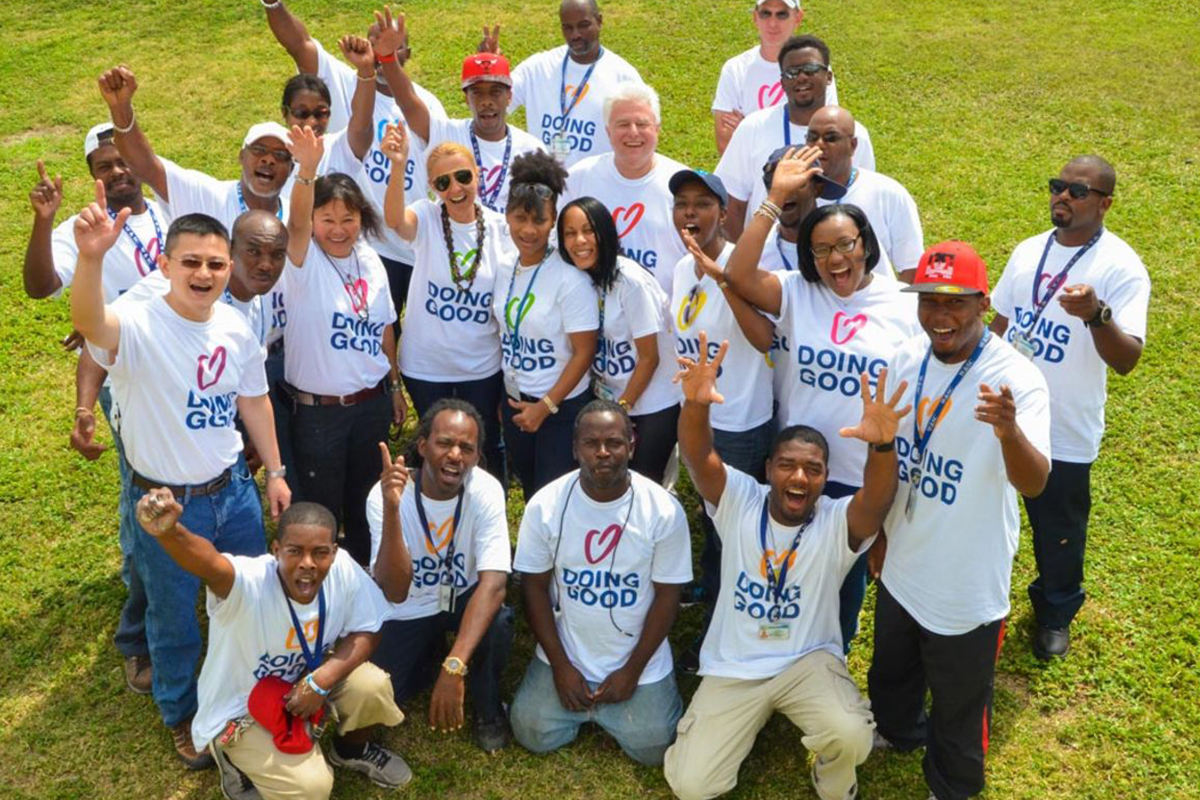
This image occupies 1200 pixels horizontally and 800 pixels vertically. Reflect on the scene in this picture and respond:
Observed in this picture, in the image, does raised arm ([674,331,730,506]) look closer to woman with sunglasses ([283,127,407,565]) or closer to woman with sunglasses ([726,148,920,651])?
woman with sunglasses ([726,148,920,651])

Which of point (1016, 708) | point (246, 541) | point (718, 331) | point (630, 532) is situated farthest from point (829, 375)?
point (246, 541)

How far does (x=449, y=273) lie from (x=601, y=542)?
192 centimetres

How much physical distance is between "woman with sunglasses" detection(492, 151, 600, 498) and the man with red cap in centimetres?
200

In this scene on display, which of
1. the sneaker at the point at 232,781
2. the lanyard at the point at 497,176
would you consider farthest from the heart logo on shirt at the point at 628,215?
the sneaker at the point at 232,781

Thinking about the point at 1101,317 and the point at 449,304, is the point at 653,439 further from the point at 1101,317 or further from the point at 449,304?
the point at 1101,317

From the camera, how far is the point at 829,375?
18.2 ft

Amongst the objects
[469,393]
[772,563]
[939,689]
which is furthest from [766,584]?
[469,393]

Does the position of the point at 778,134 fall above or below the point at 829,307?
above

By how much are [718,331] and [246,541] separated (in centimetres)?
274

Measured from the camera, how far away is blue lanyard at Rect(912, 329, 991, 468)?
15.6ft

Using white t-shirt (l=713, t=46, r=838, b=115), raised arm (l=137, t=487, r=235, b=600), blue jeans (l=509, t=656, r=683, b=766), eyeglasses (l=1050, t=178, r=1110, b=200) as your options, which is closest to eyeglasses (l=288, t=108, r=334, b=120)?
white t-shirt (l=713, t=46, r=838, b=115)

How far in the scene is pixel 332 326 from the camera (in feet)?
20.5

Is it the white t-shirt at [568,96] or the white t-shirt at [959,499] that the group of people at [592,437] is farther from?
the white t-shirt at [568,96]

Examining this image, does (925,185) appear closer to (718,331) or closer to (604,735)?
(718,331)
